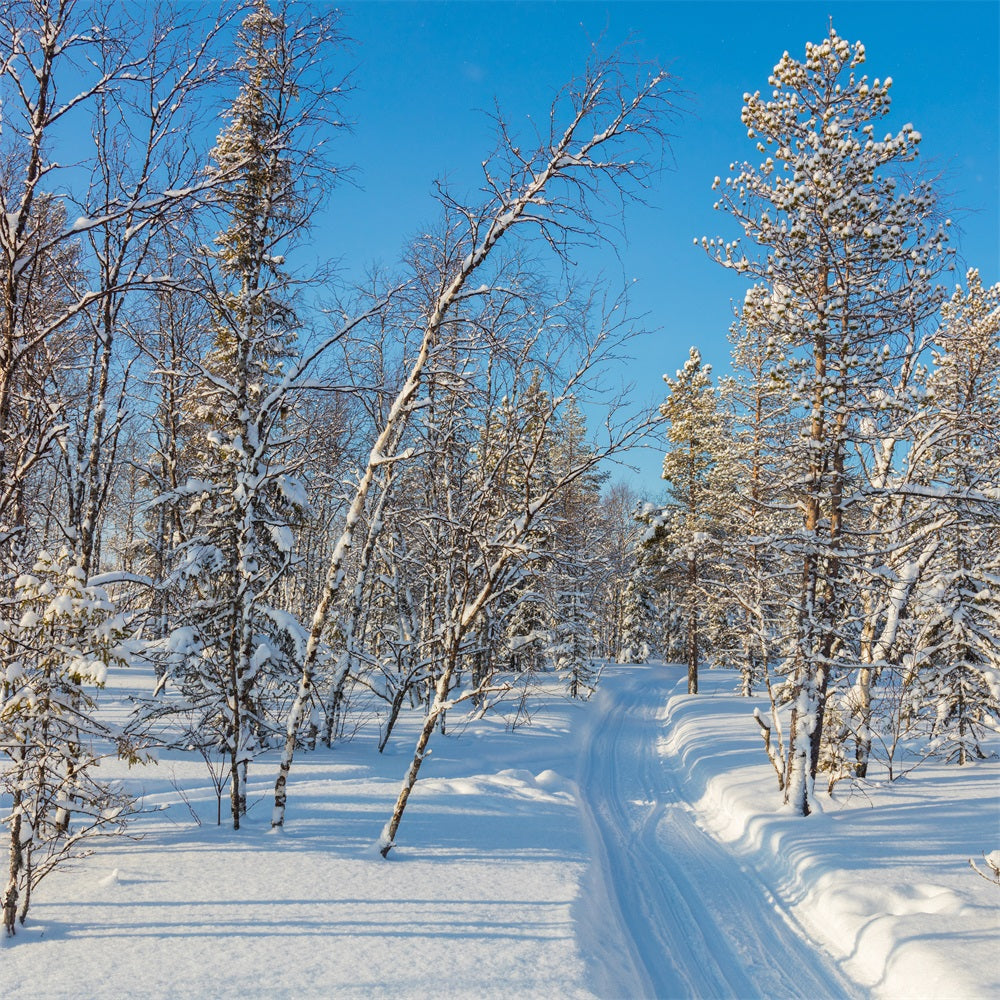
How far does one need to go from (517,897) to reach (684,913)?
7.80 feet

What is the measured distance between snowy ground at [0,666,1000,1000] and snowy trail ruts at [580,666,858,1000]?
0.11 feet

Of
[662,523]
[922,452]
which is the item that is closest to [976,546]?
[922,452]

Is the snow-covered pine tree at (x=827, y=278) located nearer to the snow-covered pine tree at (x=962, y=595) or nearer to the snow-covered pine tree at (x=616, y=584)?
the snow-covered pine tree at (x=962, y=595)

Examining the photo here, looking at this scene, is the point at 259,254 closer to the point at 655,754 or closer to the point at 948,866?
the point at 948,866

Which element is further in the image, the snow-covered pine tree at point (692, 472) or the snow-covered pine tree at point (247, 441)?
the snow-covered pine tree at point (692, 472)

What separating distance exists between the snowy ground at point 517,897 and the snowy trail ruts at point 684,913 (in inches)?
1.3

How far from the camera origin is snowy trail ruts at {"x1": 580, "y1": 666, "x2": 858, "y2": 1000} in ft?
21.4

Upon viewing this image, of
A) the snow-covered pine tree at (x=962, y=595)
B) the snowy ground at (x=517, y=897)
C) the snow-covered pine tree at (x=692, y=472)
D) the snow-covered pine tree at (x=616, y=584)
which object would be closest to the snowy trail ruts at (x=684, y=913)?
the snowy ground at (x=517, y=897)

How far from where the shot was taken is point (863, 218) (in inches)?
459

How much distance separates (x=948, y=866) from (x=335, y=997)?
8541 mm

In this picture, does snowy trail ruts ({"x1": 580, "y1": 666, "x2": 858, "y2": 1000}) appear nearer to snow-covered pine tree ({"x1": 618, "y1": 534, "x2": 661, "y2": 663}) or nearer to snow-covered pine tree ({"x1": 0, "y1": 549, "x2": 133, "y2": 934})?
snow-covered pine tree ({"x1": 0, "y1": 549, "x2": 133, "y2": 934})

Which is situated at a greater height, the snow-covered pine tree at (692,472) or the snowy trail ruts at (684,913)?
the snow-covered pine tree at (692,472)

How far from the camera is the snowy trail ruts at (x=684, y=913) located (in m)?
6.52

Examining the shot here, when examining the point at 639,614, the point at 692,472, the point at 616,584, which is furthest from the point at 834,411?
the point at 616,584
